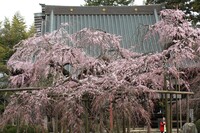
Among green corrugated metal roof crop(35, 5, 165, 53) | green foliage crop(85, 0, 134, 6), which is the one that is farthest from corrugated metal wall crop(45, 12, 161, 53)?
green foliage crop(85, 0, 134, 6)

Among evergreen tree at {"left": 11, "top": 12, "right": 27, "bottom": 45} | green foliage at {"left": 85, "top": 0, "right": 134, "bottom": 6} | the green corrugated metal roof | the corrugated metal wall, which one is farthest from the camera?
green foliage at {"left": 85, "top": 0, "right": 134, "bottom": 6}

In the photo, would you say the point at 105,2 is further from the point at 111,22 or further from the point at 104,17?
the point at 111,22

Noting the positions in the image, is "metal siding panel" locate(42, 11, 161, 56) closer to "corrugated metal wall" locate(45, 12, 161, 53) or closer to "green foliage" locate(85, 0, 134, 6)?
"corrugated metal wall" locate(45, 12, 161, 53)

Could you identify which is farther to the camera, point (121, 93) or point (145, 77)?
point (145, 77)

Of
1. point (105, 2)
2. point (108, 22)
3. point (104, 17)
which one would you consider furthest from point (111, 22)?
point (105, 2)

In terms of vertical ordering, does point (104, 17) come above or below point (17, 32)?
below

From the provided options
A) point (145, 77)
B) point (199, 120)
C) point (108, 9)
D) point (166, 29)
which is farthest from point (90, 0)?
point (145, 77)

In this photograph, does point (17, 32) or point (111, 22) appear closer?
point (111, 22)

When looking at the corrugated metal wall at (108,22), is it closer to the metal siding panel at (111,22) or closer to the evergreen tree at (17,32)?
the metal siding panel at (111,22)

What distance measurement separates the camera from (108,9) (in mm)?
14469

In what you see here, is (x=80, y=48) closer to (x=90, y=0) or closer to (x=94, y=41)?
(x=94, y=41)

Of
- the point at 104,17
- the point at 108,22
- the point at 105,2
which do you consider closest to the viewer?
the point at 108,22

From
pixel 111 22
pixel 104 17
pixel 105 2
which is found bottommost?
pixel 111 22

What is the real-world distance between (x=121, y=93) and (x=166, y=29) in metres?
2.76
